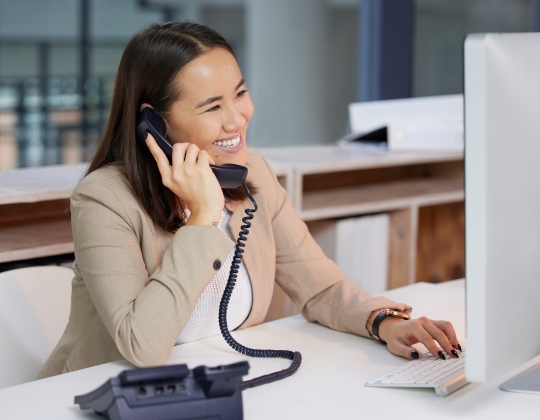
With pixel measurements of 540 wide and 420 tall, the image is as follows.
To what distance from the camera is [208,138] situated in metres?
1.51

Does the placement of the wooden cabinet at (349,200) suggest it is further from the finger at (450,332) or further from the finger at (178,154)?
the finger at (450,332)

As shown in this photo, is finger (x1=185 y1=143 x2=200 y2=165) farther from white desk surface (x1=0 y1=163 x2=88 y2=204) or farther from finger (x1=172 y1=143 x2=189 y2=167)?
white desk surface (x1=0 y1=163 x2=88 y2=204)

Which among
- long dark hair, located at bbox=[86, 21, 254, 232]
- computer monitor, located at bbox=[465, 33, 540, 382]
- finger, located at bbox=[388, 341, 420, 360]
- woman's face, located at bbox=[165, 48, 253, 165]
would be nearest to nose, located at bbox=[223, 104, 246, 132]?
woman's face, located at bbox=[165, 48, 253, 165]

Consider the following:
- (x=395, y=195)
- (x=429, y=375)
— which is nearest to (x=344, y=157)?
(x=395, y=195)

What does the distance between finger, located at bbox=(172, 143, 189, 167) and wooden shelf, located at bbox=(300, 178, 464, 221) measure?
1126 millimetres

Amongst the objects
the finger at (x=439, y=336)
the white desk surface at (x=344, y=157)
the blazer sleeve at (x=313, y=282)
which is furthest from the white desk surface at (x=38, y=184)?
the finger at (x=439, y=336)

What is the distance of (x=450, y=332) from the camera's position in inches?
52.8

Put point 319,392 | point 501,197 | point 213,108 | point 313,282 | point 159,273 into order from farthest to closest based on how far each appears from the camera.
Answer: point 313,282 < point 213,108 < point 159,273 < point 319,392 < point 501,197

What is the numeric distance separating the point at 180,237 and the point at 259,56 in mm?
2701

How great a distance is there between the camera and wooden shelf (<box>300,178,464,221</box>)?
262 centimetres

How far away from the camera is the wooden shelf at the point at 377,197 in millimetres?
2619

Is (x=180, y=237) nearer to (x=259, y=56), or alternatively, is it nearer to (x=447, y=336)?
(x=447, y=336)

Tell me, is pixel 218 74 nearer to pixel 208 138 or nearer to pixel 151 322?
pixel 208 138

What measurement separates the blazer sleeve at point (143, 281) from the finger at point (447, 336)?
1.39ft
